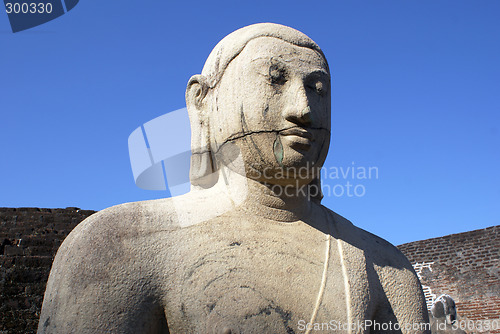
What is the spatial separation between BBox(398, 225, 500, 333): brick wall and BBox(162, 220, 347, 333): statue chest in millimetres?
11467

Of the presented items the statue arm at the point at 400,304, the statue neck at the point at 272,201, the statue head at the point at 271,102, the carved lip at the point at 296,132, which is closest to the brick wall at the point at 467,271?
the statue arm at the point at 400,304

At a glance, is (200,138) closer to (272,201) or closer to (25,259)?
(272,201)

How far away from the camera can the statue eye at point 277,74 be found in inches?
103

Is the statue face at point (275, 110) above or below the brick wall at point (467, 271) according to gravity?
below

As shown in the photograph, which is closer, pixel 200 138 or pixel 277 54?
pixel 277 54

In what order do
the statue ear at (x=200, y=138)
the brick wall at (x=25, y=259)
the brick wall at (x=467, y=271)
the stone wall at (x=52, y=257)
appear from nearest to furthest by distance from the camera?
1. the statue ear at (x=200, y=138)
2. the brick wall at (x=25, y=259)
3. the stone wall at (x=52, y=257)
4. the brick wall at (x=467, y=271)

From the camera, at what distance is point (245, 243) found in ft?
8.38

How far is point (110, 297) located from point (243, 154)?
924 millimetres

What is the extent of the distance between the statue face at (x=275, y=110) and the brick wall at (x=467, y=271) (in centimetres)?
A: 1152

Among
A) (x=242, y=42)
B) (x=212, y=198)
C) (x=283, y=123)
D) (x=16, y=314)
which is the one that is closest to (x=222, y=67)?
(x=242, y=42)

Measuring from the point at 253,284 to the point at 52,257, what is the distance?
8.31 metres

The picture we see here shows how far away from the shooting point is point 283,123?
2.60 meters

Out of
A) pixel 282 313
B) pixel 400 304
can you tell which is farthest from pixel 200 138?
pixel 400 304

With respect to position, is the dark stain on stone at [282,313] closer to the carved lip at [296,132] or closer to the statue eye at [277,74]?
the carved lip at [296,132]
